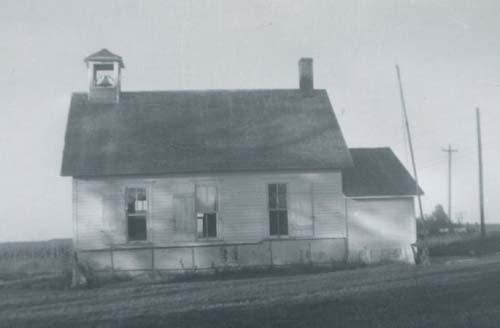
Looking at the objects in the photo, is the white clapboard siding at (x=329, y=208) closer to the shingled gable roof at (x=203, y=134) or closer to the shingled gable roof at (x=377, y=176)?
the shingled gable roof at (x=377, y=176)

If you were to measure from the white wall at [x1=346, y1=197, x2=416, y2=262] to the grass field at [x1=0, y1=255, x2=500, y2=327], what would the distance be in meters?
3.25

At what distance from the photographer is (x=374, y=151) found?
27125mm

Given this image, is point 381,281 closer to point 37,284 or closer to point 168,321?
point 168,321

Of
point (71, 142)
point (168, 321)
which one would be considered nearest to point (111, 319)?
point (168, 321)

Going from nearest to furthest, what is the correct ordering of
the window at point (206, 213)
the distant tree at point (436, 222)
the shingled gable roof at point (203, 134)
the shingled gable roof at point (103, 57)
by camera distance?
the window at point (206, 213)
the shingled gable roof at point (203, 134)
the shingled gable roof at point (103, 57)
the distant tree at point (436, 222)

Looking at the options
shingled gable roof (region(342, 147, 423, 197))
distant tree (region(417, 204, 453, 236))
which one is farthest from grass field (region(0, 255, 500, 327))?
distant tree (region(417, 204, 453, 236))

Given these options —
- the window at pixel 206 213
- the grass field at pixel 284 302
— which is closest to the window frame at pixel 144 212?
the window at pixel 206 213

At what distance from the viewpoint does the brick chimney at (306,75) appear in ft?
89.5

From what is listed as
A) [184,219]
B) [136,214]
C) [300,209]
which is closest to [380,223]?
[300,209]

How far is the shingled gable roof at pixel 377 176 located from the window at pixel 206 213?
4.93 meters

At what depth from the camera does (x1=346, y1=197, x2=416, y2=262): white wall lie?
23312mm

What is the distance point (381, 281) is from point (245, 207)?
6.99 m

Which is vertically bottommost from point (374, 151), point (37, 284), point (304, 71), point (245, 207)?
point (37, 284)

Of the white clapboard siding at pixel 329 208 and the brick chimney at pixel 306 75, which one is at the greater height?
the brick chimney at pixel 306 75
